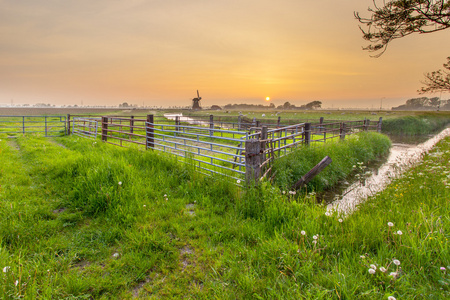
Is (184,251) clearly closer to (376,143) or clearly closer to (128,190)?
(128,190)

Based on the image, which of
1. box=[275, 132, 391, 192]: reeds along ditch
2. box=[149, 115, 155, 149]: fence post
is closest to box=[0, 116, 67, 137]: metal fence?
box=[149, 115, 155, 149]: fence post

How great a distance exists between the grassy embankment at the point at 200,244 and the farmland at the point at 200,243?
2cm

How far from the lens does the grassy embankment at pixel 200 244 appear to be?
102 inches

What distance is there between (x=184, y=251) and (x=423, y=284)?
2836mm

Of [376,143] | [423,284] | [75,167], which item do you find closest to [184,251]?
[423,284]

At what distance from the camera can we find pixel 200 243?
358 centimetres

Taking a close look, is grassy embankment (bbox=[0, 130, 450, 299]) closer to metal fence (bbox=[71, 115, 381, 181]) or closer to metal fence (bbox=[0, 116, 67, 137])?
metal fence (bbox=[71, 115, 381, 181])

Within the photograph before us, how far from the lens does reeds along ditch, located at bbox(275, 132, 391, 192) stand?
24.4ft

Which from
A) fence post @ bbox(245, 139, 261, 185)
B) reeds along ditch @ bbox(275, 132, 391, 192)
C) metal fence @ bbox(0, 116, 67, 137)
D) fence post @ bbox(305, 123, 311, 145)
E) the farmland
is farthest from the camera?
metal fence @ bbox(0, 116, 67, 137)

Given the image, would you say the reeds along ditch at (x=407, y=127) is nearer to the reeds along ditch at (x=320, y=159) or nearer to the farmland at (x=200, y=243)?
the reeds along ditch at (x=320, y=159)

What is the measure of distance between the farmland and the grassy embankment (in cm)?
2

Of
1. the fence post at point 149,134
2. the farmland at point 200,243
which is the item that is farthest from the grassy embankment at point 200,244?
the fence post at point 149,134

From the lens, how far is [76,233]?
383 cm

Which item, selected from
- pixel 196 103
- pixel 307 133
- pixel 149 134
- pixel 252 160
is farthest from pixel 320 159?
pixel 196 103
